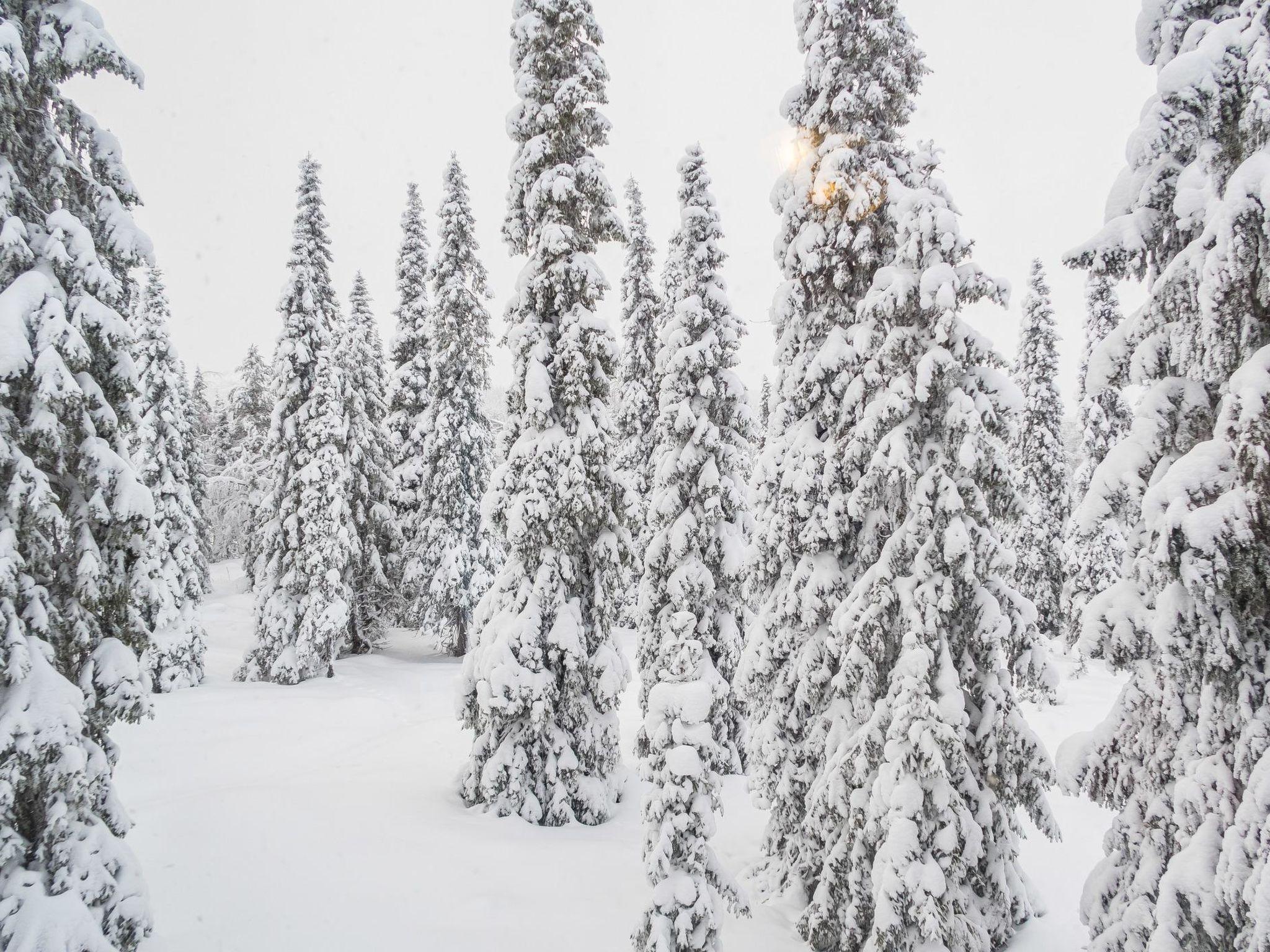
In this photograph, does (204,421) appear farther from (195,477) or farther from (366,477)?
(366,477)

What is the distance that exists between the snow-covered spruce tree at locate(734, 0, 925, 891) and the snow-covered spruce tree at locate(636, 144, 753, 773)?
4083 mm

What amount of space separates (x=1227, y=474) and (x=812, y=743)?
6981 mm

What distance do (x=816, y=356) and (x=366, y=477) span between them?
22.6 m

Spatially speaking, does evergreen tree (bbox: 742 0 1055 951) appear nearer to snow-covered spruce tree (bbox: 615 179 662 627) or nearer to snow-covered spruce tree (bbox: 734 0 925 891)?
snow-covered spruce tree (bbox: 734 0 925 891)

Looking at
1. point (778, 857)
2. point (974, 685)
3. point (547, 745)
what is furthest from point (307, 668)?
point (974, 685)

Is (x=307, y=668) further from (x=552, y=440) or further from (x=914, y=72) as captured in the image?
(x=914, y=72)

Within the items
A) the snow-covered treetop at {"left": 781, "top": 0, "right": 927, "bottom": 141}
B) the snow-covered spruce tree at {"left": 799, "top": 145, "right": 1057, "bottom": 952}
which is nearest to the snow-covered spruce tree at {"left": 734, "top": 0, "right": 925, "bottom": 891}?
the snow-covered treetop at {"left": 781, "top": 0, "right": 927, "bottom": 141}

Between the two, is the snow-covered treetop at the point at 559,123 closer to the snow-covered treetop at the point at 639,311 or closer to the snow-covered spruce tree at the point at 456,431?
the snow-covered treetop at the point at 639,311

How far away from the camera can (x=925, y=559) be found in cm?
877

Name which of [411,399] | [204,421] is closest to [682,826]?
[411,399]

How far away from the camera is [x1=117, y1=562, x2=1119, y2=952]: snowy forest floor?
918 cm

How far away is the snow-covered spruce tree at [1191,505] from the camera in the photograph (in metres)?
4.80

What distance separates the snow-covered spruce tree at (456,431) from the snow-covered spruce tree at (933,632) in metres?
20.1

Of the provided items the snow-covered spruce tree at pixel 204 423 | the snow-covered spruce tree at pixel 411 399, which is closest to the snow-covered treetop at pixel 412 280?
the snow-covered spruce tree at pixel 411 399
